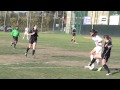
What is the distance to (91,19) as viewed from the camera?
68.5m

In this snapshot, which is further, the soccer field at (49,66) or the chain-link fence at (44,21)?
the chain-link fence at (44,21)

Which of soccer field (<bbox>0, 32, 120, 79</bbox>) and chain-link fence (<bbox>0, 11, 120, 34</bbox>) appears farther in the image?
chain-link fence (<bbox>0, 11, 120, 34</bbox>)

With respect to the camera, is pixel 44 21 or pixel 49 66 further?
pixel 44 21
